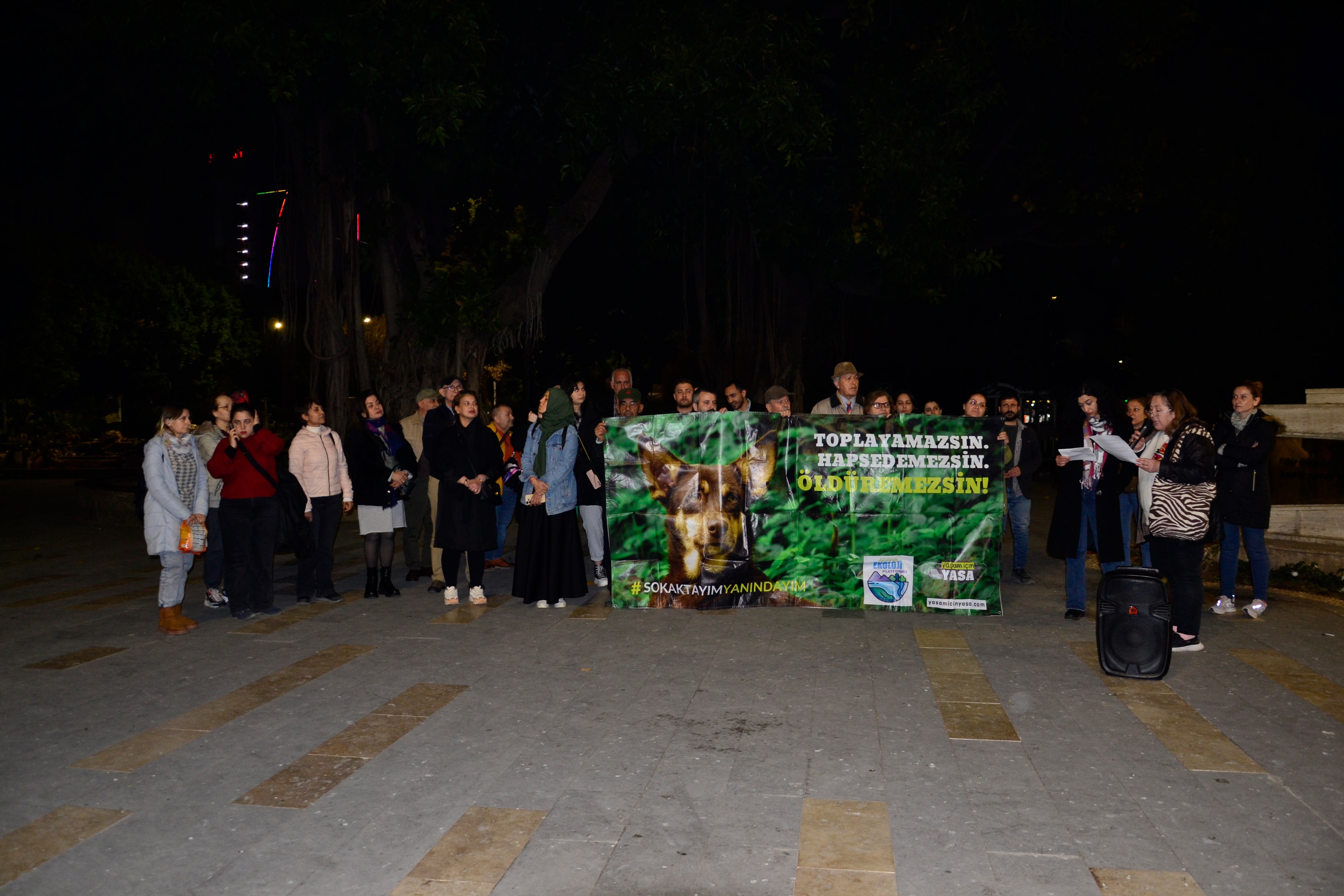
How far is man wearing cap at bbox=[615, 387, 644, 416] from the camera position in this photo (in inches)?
381

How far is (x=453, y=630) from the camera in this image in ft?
24.5

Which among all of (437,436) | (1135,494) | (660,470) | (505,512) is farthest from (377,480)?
(1135,494)

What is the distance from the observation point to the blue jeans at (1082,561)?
7.52m

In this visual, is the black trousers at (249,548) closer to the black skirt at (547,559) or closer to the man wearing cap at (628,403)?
the black skirt at (547,559)

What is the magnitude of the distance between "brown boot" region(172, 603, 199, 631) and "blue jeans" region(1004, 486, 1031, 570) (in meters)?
7.10

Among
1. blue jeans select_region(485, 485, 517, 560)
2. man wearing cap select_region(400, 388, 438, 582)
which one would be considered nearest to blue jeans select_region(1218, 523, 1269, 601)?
blue jeans select_region(485, 485, 517, 560)

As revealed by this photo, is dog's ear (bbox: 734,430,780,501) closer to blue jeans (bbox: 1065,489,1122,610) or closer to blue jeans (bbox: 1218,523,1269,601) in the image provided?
blue jeans (bbox: 1065,489,1122,610)

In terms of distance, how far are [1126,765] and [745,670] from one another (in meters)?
2.34

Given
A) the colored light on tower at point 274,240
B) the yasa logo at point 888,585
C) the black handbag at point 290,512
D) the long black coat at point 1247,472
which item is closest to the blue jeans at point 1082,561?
the long black coat at point 1247,472

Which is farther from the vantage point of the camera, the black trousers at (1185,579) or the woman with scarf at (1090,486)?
the woman with scarf at (1090,486)

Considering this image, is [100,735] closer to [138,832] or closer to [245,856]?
[138,832]

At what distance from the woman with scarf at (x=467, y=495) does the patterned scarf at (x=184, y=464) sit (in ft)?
6.03

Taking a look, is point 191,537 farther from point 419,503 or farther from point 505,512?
point 505,512

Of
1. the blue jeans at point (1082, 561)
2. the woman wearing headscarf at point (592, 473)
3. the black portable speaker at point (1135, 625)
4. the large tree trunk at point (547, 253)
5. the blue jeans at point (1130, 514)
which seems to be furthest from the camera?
the large tree trunk at point (547, 253)
